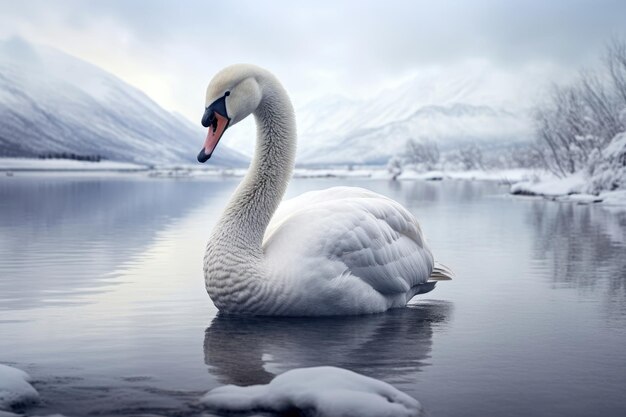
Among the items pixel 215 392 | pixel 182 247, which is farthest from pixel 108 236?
pixel 215 392

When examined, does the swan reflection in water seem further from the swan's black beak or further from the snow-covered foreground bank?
the snow-covered foreground bank

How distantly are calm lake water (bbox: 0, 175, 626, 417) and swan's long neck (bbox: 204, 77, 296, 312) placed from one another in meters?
0.30

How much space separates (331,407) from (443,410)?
67cm

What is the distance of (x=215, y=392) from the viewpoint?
192 inches

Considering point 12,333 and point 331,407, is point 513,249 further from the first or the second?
point 331,407

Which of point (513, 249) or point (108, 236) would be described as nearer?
point (513, 249)

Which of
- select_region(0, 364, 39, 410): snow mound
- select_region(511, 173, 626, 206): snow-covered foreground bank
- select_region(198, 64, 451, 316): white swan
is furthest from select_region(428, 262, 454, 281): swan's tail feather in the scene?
select_region(511, 173, 626, 206): snow-covered foreground bank

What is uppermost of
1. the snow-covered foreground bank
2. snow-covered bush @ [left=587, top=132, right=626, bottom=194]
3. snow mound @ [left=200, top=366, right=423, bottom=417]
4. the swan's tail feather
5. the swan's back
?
snow-covered bush @ [left=587, top=132, right=626, bottom=194]

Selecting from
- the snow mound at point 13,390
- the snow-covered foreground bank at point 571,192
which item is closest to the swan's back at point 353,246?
the snow mound at point 13,390

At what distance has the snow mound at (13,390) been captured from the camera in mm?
4688

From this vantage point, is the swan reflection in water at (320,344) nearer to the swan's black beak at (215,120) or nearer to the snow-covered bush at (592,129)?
the swan's black beak at (215,120)

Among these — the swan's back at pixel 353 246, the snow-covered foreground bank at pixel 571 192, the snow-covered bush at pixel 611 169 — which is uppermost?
the snow-covered bush at pixel 611 169

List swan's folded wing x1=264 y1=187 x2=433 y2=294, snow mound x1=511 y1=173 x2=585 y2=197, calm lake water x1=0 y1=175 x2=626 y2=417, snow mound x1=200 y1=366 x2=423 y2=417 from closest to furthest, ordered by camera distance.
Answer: snow mound x1=200 y1=366 x2=423 y2=417 → calm lake water x1=0 y1=175 x2=626 y2=417 → swan's folded wing x1=264 y1=187 x2=433 y2=294 → snow mound x1=511 y1=173 x2=585 y2=197

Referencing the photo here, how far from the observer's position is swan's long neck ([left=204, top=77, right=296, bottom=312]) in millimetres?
7117
